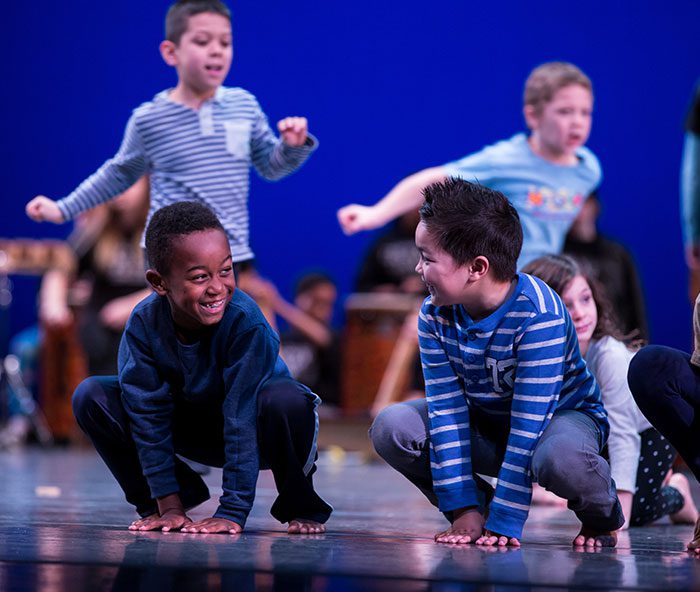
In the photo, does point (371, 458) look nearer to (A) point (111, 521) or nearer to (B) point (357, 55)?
(B) point (357, 55)

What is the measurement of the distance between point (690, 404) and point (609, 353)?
49 centimetres

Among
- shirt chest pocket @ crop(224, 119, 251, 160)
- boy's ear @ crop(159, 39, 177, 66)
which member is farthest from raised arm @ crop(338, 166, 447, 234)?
boy's ear @ crop(159, 39, 177, 66)

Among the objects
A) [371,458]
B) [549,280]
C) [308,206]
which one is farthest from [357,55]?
[549,280]

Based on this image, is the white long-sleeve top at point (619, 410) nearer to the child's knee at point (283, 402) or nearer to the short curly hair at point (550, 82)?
the child's knee at point (283, 402)

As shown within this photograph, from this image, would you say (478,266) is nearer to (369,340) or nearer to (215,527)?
(215,527)

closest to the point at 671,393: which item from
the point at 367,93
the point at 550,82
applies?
the point at 550,82

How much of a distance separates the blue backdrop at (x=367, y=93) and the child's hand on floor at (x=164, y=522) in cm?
392

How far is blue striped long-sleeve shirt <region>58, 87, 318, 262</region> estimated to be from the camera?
275cm

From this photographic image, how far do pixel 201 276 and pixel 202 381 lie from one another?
0.19 meters

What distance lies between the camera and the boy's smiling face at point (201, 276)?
1946 millimetres

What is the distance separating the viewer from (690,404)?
1.86 metres

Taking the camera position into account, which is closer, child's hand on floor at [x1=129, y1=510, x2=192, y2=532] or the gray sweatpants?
the gray sweatpants

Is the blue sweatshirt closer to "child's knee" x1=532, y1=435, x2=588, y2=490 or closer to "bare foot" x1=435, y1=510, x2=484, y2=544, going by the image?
"bare foot" x1=435, y1=510, x2=484, y2=544

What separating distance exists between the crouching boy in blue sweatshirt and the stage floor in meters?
0.09
